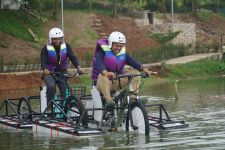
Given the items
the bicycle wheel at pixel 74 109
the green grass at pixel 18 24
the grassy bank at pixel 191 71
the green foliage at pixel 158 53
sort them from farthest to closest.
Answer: the green grass at pixel 18 24 → the green foliage at pixel 158 53 → the grassy bank at pixel 191 71 → the bicycle wheel at pixel 74 109

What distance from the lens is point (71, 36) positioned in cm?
5347

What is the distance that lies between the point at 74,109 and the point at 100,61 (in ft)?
5.34

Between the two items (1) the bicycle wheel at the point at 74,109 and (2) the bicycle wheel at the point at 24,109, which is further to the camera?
(2) the bicycle wheel at the point at 24,109

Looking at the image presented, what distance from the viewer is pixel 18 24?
53.5m

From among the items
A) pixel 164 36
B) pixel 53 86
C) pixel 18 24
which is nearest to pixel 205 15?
pixel 164 36

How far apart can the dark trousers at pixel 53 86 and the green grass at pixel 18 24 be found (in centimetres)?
3287

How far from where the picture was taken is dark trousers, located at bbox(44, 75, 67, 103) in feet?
57.6

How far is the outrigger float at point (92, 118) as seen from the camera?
1549 centimetres

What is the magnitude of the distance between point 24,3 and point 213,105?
106 ft

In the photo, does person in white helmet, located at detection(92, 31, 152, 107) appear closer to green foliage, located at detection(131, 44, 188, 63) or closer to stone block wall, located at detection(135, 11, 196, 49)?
green foliage, located at detection(131, 44, 188, 63)

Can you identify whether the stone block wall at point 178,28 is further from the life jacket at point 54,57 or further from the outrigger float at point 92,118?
the outrigger float at point 92,118

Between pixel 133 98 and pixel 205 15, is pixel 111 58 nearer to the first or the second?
pixel 133 98

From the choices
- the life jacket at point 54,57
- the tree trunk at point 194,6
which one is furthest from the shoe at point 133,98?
the tree trunk at point 194,6

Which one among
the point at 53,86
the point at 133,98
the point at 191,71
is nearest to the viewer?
the point at 133,98
